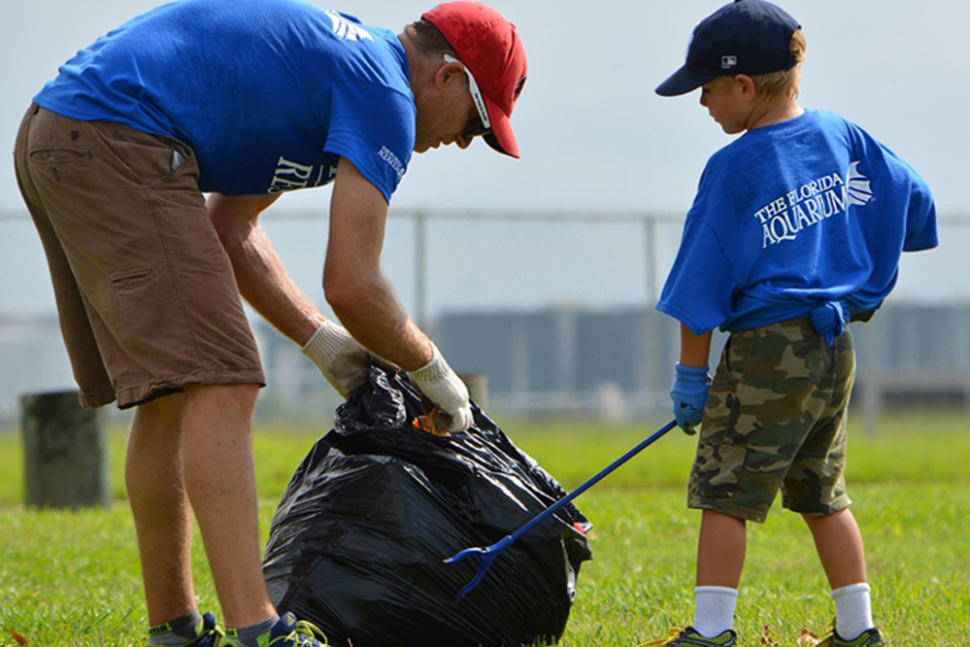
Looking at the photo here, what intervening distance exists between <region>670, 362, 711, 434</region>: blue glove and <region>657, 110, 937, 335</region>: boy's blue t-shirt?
127 millimetres

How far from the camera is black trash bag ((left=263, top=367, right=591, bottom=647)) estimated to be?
290cm

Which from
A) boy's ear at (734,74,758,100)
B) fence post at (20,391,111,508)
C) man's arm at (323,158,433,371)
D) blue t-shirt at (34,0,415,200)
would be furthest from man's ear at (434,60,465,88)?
fence post at (20,391,111,508)

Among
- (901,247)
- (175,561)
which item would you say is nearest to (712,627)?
(901,247)

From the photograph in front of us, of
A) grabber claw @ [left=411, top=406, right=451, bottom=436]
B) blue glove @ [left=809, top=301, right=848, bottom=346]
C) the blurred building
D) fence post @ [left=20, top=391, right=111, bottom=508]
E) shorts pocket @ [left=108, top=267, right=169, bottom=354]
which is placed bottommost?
the blurred building

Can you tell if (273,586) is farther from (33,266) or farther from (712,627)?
(33,266)

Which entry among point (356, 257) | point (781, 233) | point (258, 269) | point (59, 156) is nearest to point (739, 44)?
point (781, 233)

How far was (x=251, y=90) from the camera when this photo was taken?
8.55 feet

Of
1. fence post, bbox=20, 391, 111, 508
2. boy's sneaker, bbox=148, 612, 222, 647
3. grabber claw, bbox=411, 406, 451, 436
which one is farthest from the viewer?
fence post, bbox=20, 391, 111, 508

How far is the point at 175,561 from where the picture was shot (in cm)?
278

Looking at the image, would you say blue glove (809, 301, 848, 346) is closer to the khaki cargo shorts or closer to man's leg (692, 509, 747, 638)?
man's leg (692, 509, 747, 638)

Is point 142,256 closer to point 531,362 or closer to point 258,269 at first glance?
point 258,269

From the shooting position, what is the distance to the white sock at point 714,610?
110 inches

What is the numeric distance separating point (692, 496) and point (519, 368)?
6.99 meters

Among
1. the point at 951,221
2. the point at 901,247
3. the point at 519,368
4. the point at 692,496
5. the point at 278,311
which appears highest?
the point at 901,247
